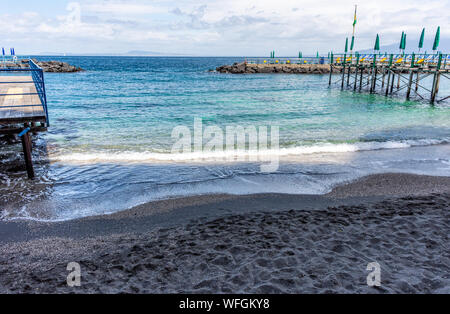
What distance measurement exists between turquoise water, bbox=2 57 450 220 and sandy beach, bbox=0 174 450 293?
95cm

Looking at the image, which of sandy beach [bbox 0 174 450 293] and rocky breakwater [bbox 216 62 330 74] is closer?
sandy beach [bbox 0 174 450 293]

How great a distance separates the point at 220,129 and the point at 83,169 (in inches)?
323

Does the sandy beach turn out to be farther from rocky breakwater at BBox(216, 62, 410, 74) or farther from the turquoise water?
rocky breakwater at BBox(216, 62, 410, 74)

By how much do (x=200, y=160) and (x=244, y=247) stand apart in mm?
6175

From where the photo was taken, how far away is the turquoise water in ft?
27.1

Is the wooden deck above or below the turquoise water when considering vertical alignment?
above

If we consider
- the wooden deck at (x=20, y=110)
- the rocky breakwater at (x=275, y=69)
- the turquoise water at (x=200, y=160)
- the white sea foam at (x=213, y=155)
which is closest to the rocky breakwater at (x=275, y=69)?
the rocky breakwater at (x=275, y=69)

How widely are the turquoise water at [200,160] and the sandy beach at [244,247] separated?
3.11 feet

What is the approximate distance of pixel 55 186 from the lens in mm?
8516

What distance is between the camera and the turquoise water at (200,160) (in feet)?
27.1

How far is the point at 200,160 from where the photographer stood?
36.5ft

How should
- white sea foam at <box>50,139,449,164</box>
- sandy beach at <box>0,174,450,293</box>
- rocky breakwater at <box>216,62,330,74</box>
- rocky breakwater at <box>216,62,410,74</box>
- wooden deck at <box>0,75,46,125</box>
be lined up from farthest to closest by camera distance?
rocky breakwater at <box>216,62,330,74</box> → rocky breakwater at <box>216,62,410,74</box> → white sea foam at <box>50,139,449,164</box> → wooden deck at <box>0,75,46,125</box> → sandy beach at <box>0,174,450,293</box>

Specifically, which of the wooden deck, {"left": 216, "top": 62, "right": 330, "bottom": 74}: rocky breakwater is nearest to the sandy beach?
the wooden deck
